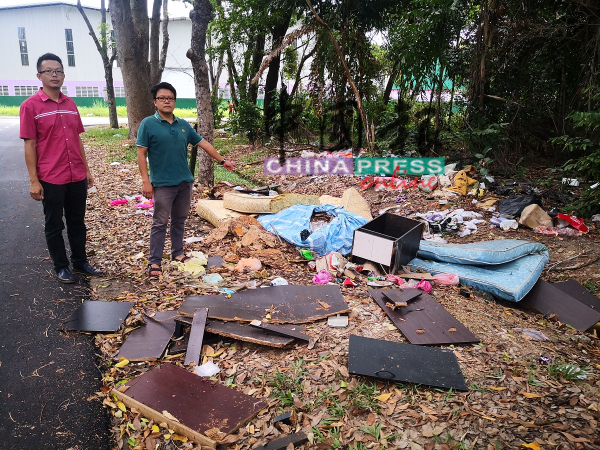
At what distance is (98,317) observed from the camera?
3.62m

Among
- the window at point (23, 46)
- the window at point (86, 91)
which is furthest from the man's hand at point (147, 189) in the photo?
the window at point (23, 46)

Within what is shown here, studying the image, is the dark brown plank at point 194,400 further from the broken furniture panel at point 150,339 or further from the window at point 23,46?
the window at point 23,46

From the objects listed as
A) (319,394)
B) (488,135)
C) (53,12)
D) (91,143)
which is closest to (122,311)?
(319,394)

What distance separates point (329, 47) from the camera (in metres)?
10.8

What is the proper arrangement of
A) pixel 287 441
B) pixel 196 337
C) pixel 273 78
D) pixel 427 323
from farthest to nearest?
pixel 273 78 < pixel 427 323 < pixel 196 337 < pixel 287 441

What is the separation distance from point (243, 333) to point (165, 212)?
5.68ft

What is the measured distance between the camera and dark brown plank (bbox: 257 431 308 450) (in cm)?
238

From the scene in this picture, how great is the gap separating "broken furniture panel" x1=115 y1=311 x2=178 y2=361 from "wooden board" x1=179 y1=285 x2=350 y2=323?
0.53ft

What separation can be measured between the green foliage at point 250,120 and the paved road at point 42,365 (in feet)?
29.3

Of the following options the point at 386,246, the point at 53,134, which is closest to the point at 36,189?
the point at 53,134

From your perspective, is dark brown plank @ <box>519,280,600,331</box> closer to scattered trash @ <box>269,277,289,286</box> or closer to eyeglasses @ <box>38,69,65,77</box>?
scattered trash @ <box>269,277,289,286</box>

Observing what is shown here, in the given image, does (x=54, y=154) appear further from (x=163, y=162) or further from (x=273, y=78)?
(x=273, y=78)

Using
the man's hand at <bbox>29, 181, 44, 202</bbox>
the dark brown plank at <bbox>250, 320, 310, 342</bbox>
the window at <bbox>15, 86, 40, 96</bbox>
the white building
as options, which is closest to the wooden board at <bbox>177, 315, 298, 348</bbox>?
the dark brown plank at <bbox>250, 320, 310, 342</bbox>

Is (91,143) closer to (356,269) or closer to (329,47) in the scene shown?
(329,47)
